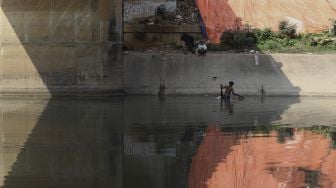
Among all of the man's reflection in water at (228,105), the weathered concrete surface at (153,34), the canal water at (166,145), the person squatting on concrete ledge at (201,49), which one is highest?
the weathered concrete surface at (153,34)

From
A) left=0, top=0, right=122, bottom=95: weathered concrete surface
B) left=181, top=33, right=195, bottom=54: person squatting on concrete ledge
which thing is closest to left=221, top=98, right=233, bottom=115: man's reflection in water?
left=181, top=33, right=195, bottom=54: person squatting on concrete ledge

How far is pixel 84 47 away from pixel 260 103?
287 inches

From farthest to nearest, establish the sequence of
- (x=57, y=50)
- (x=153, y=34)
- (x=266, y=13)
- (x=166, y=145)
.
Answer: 1. (x=266, y=13)
2. (x=153, y=34)
3. (x=57, y=50)
4. (x=166, y=145)

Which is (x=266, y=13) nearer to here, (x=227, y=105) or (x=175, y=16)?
(x=175, y=16)

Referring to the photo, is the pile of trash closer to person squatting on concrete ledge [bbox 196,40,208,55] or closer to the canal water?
person squatting on concrete ledge [bbox 196,40,208,55]

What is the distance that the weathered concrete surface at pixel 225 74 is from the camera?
27.6 metres

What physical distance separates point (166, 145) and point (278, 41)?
57.1 feet

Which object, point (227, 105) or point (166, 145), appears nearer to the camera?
point (166, 145)

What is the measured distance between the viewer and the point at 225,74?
27625mm

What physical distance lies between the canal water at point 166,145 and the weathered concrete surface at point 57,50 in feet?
10.6

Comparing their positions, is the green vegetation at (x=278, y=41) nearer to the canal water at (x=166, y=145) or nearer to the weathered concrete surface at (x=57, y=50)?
the weathered concrete surface at (x=57, y=50)

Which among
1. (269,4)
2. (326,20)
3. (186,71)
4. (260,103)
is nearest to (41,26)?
(186,71)

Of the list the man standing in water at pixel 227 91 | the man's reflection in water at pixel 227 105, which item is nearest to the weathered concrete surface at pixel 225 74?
the man standing in water at pixel 227 91

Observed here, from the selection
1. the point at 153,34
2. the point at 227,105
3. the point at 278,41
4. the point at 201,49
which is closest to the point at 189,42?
the point at 201,49
